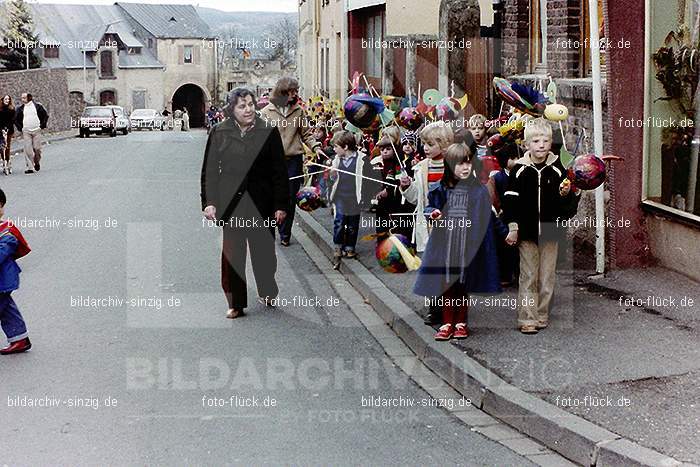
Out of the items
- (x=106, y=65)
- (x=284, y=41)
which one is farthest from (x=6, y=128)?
(x=284, y=41)

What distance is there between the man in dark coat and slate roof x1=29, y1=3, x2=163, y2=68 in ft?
225

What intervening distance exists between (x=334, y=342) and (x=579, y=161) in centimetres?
231

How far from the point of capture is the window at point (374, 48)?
24008 mm

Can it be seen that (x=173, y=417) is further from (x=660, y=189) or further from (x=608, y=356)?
(x=660, y=189)

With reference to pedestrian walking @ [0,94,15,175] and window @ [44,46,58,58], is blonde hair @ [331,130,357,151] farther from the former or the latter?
window @ [44,46,58,58]

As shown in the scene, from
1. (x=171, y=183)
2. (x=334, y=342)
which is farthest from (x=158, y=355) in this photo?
(x=171, y=183)

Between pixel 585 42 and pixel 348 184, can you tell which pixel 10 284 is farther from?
pixel 585 42

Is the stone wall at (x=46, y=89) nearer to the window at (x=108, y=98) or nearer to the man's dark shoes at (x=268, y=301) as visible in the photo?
the window at (x=108, y=98)

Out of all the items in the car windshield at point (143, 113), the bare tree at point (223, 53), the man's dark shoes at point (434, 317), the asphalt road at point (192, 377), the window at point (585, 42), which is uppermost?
the bare tree at point (223, 53)

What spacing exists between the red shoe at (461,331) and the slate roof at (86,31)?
7057 cm

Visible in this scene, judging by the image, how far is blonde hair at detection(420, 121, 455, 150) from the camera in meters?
8.51

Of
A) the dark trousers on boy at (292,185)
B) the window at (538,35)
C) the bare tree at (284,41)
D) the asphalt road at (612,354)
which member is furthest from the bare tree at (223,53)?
the asphalt road at (612,354)

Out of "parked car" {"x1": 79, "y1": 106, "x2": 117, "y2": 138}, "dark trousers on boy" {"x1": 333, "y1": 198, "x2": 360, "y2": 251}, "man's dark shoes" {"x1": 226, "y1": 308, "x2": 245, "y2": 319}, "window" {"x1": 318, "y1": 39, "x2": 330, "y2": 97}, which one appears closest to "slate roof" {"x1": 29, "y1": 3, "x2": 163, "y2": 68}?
"parked car" {"x1": 79, "y1": 106, "x2": 117, "y2": 138}

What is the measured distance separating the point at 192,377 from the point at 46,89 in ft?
146
